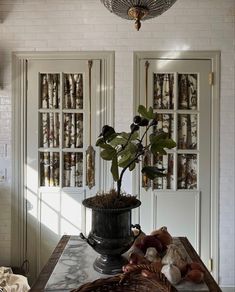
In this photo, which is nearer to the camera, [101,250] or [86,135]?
[101,250]

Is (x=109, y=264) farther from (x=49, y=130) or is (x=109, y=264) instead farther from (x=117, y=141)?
(x=49, y=130)

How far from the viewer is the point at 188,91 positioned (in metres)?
2.80

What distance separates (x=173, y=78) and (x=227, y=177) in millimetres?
1052

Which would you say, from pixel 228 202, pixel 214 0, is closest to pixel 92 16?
pixel 214 0

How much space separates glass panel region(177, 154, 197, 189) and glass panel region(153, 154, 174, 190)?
0.08m

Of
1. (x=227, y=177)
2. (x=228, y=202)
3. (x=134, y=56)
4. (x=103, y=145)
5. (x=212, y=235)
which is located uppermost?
(x=134, y=56)

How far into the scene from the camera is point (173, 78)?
2.79 m

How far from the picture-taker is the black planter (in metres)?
1.22

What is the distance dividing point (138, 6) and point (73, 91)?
4.80 ft

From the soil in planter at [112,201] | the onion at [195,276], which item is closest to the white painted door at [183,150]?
the soil in planter at [112,201]

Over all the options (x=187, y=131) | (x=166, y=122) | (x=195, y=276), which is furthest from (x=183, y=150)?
(x=195, y=276)

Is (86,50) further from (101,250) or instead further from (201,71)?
(101,250)

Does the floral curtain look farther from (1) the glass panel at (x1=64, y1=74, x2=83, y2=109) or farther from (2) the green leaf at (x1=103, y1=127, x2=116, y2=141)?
(2) the green leaf at (x1=103, y1=127, x2=116, y2=141)

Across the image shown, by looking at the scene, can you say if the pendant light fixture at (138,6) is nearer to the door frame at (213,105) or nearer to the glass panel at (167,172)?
the door frame at (213,105)
